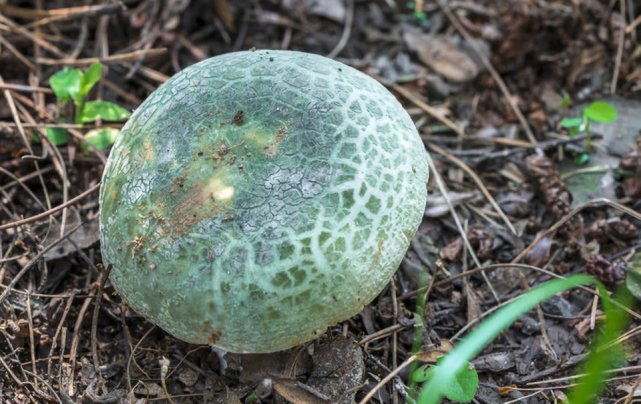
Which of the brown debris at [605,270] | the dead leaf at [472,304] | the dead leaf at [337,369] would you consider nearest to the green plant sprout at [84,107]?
the dead leaf at [337,369]

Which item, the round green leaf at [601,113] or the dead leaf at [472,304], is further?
the round green leaf at [601,113]

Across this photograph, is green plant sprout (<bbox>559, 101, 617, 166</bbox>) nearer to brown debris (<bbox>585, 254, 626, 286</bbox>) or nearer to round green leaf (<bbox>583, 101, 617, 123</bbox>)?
round green leaf (<bbox>583, 101, 617, 123</bbox>)

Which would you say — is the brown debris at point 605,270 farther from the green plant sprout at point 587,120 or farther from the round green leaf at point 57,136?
the round green leaf at point 57,136

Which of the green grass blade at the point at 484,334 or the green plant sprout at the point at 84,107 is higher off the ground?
the green grass blade at the point at 484,334

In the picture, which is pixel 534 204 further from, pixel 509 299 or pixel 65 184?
pixel 65 184

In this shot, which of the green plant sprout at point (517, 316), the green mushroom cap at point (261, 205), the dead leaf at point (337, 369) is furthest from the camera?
the dead leaf at point (337, 369)

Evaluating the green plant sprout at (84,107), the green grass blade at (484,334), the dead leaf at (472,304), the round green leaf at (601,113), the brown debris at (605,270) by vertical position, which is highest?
the green grass blade at (484,334)

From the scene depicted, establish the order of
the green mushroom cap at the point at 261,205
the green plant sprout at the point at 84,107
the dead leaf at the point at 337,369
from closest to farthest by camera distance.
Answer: the green mushroom cap at the point at 261,205
the dead leaf at the point at 337,369
the green plant sprout at the point at 84,107
